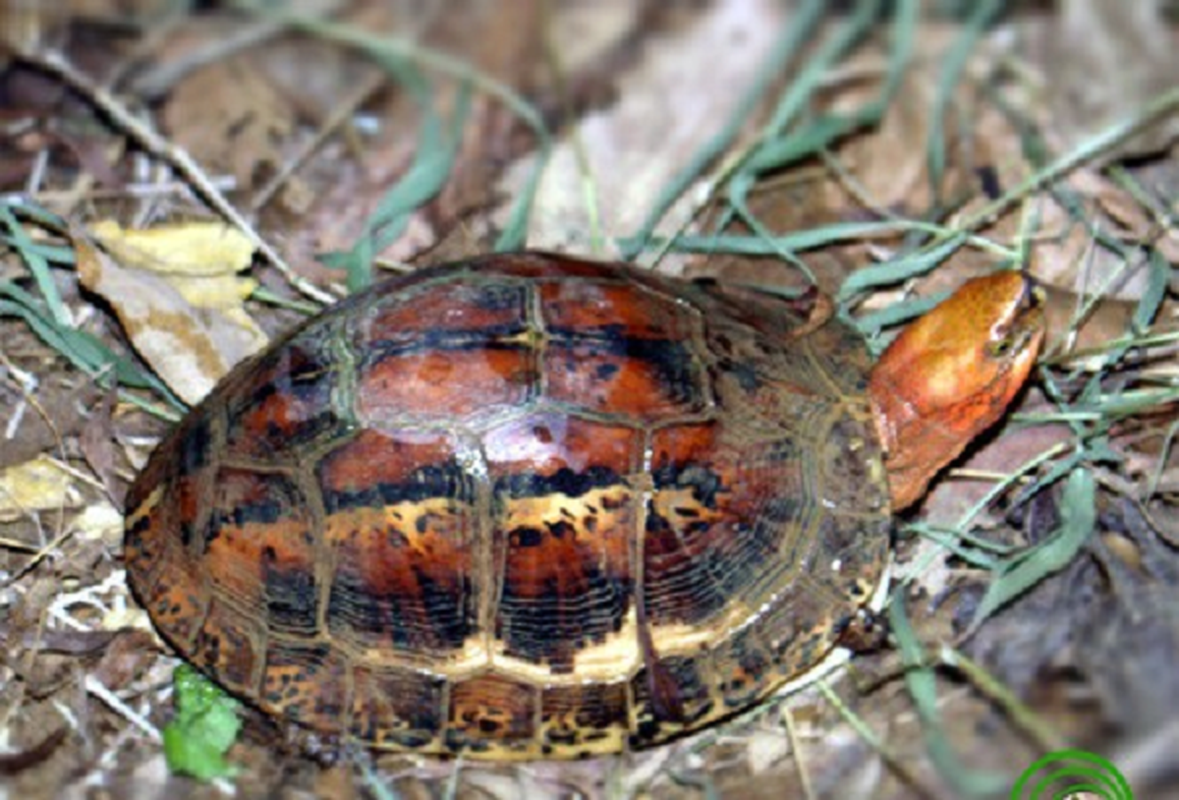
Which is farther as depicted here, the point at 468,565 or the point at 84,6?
the point at 84,6

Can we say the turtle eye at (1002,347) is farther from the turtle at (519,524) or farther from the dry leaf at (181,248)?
the dry leaf at (181,248)

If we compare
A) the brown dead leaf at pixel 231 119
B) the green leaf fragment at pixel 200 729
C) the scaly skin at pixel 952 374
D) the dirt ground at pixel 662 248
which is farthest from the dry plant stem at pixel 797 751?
the brown dead leaf at pixel 231 119

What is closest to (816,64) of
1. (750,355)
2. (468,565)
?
(750,355)

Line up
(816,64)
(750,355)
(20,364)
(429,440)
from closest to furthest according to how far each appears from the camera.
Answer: (429,440), (750,355), (20,364), (816,64)

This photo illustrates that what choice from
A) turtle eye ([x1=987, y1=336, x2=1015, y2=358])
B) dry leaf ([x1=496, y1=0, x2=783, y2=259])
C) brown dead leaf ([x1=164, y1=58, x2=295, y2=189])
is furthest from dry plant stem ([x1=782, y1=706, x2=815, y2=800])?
brown dead leaf ([x1=164, y1=58, x2=295, y2=189])

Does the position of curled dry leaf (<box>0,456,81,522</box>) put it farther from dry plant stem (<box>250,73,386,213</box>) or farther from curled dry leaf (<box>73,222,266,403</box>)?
dry plant stem (<box>250,73,386,213</box>)

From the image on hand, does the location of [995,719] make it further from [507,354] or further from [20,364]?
[20,364]

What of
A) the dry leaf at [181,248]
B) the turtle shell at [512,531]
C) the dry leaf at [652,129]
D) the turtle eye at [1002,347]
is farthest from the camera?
the dry leaf at [652,129]
